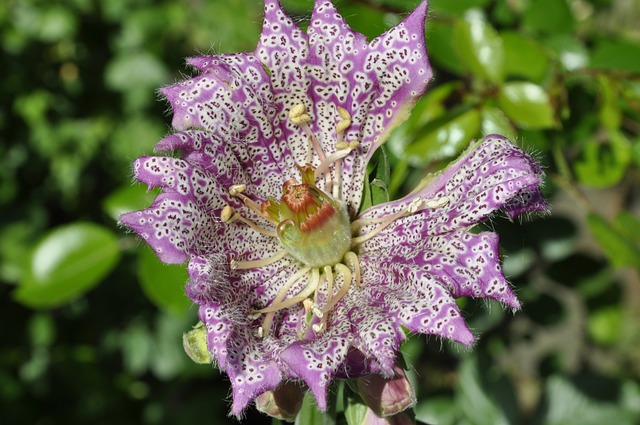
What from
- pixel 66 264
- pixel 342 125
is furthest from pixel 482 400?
pixel 66 264

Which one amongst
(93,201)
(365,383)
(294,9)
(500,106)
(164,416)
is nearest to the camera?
(365,383)

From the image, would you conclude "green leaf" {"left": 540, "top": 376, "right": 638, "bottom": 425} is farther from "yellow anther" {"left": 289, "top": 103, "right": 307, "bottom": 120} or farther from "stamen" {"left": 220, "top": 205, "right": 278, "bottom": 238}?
"yellow anther" {"left": 289, "top": 103, "right": 307, "bottom": 120}

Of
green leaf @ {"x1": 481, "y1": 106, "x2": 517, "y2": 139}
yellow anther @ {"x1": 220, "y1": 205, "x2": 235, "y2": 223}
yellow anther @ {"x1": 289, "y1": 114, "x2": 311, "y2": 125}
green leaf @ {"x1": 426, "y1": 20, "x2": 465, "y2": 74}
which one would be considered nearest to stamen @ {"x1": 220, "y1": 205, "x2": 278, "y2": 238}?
yellow anther @ {"x1": 220, "y1": 205, "x2": 235, "y2": 223}

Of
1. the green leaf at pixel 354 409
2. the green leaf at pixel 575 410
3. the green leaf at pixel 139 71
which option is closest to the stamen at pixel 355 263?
the green leaf at pixel 354 409

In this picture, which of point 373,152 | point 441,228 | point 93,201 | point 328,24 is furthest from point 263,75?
point 93,201

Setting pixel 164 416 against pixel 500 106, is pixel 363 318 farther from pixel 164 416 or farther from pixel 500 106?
pixel 164 416

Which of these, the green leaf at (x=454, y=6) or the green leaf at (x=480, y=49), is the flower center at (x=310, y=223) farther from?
the green leaf at (x=454, y=6)

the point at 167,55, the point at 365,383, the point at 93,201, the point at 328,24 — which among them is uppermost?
the point at 328,24
